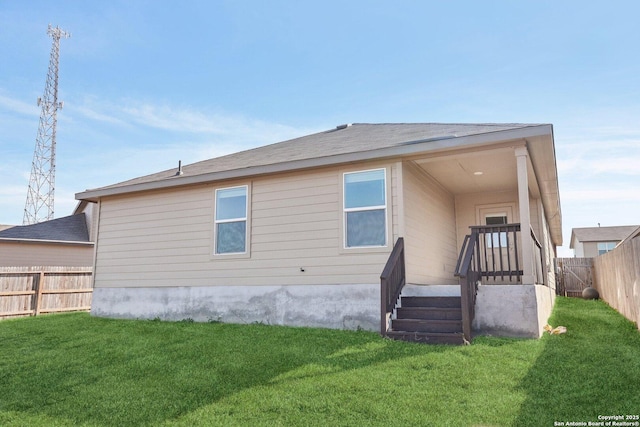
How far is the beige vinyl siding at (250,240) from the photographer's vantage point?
754 centimetres

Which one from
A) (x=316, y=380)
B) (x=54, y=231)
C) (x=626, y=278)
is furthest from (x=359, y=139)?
(x=54, y=231)

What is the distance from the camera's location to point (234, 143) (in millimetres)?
15922

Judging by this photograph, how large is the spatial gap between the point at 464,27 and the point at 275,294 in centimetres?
675

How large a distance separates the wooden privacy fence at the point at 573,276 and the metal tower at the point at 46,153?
29.1 meters

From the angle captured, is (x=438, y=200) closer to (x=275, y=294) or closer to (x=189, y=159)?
(x=275, y=294)

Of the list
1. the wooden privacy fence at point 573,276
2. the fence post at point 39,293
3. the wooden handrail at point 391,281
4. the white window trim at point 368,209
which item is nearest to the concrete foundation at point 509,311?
the wooden handrail at point 391,281

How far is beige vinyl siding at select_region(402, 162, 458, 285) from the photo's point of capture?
24.3 feet

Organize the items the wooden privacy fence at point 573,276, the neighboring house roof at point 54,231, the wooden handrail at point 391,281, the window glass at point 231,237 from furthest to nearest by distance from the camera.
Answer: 1. the wooden privacy fence at point 573,276
2. the neighboring house roof at point 54,231
3. the window glass at point 231,237
4. the wooden handrail at point 391,281

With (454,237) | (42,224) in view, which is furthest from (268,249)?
(42,224)

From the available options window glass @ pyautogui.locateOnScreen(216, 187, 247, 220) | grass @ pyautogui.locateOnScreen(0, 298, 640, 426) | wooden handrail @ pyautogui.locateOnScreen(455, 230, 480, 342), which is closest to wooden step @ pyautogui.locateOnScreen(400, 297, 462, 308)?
wooden handrail @ pyautogui.locateOnScreen(455, 230, 480, 342)

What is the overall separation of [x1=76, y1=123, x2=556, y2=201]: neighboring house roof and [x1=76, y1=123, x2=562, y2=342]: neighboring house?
0.03 meters

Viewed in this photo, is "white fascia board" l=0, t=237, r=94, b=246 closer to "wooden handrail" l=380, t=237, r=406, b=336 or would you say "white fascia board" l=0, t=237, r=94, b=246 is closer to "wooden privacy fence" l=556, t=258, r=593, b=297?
"wooden handrail" l=380, t=237, r=406, b=336

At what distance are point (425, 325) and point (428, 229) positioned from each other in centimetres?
277

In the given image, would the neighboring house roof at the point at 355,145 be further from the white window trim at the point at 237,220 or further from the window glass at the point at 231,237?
the window glass at the point at 231,237
